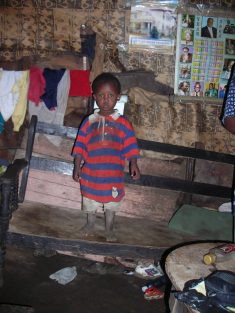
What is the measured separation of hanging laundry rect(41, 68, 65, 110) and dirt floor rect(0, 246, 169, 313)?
1.65 meters

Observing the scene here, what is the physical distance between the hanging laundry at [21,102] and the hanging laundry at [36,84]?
0.04m

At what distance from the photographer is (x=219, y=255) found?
6.24 ft

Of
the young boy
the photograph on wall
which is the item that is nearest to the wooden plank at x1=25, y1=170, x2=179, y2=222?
the young boy

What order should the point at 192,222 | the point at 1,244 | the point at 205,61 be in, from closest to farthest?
the point at 1,244
the point at 192,222
the point at 205,61

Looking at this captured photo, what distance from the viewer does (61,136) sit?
3832 millimetres

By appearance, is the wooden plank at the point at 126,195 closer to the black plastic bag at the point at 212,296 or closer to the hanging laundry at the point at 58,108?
the hanging laundry at the point at 58,108

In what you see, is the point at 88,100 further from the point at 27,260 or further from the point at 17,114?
the point at 27,260

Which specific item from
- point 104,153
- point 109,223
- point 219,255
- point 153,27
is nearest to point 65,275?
point 109,223

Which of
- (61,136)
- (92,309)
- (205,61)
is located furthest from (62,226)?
(205,61)

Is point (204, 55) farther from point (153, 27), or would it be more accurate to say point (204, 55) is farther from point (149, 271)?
point (149, 271)

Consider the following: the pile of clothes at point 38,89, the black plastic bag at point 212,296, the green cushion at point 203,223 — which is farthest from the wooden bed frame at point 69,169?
the black plastic bag at point 212,296

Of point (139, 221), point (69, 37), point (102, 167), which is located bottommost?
point (139, 221)

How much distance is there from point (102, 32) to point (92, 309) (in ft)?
→ 8.82

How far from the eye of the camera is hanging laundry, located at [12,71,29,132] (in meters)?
3.71
